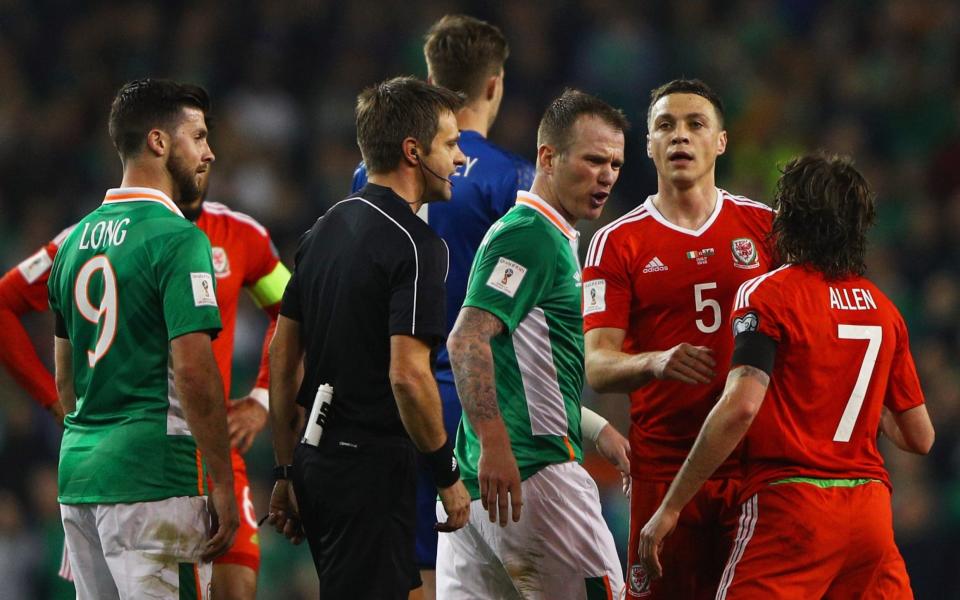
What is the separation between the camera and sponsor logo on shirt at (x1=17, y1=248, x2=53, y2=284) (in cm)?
566

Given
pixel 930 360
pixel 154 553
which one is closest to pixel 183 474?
pixel 154 553

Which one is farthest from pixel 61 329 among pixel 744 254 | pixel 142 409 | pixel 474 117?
pixel 744 254

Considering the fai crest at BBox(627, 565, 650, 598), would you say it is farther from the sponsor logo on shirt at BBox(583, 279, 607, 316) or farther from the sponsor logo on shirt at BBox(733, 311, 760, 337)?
the sponsor logo on shirt at BBox(733, 311, 760, 337)

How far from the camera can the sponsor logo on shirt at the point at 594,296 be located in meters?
4.77

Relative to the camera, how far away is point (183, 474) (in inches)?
173

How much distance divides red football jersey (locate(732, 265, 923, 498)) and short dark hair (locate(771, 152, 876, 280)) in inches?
2.6

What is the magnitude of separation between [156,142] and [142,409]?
90 centimetres

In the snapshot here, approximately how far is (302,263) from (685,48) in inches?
326

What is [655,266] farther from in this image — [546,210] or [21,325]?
[21,325]

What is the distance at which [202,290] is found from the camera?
428 cm

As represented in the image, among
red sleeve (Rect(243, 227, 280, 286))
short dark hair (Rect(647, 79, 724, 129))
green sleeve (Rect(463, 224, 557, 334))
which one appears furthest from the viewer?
red sleeve (Rect(243, 227, 280, 286))

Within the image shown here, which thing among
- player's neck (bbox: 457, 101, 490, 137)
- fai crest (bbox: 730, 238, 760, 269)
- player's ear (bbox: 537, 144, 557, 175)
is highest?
player's neck (bbox: 457, 101, 490, 137)

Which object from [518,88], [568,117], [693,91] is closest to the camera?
[568,117]

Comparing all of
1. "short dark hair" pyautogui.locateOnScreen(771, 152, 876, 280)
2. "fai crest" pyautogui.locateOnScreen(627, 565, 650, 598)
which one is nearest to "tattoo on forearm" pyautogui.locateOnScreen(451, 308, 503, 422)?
"fai crest" pyautogui.locateOnScreen(627, 565, 650, 598)
